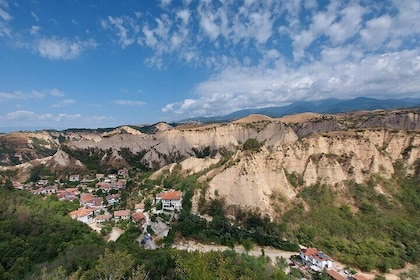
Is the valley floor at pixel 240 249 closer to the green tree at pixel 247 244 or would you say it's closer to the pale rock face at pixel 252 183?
the green tree at pixel 247 244

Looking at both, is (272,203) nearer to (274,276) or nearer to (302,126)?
(274,276)

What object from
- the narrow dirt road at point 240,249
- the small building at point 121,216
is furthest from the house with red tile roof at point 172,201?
the narrow dirt road at point 240,249

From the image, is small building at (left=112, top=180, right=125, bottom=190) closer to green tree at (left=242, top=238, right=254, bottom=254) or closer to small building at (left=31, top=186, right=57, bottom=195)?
small building at (left=31, top=186, right=57, bottom=195)

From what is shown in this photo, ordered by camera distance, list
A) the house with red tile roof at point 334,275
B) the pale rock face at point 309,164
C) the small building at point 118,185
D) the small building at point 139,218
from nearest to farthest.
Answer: the house with red tile roof at point 334,275, the pale rock face at point 309,164, the small building at point 139,218, the small building at point 118,185

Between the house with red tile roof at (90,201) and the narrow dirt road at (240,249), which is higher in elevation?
the house with red tile roof at (90,201)

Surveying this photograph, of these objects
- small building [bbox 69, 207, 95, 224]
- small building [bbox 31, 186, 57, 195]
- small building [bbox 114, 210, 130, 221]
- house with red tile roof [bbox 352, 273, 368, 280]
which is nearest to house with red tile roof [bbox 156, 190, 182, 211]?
small building [bbox 114, 210, 130, 221]

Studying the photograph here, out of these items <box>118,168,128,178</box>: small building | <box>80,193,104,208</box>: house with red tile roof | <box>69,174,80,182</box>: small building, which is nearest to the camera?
<box>80,193,104,208</box>: house with red tile roof

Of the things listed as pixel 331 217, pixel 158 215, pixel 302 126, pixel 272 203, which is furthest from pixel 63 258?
pixel 302 126

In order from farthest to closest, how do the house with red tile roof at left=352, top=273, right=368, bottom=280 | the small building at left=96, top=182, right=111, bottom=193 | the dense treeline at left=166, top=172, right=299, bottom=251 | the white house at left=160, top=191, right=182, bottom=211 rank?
1. the small building at left=96, top=182, right=111, bottom=193
2. the white house at left=160, top=191, right=182, bottom=211
3. the dense treeline at left=166, top=172, right=299, bottom=251
4. the house with red tile roof at left=352, top=273, right=368, bottom=280
